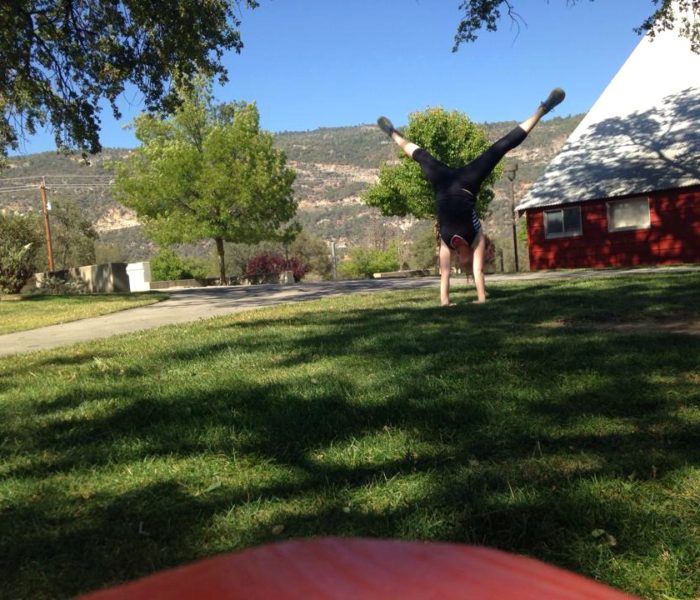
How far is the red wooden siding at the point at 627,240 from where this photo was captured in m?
21.9

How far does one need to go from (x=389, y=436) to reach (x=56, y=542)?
157 cm

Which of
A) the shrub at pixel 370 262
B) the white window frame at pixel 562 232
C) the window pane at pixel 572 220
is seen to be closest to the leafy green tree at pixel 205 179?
the white window frame at pixel 562 232

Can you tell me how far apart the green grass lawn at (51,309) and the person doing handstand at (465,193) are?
21.4 ft

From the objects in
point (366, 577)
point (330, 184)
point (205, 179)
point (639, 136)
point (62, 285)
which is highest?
point (330, 184)

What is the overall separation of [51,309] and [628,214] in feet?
63.5

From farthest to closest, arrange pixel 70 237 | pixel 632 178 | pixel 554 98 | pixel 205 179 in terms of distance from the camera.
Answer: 1. pixel 70 237
2. pixel 205 179
3. pixel 632 178
4. pixel 554 98

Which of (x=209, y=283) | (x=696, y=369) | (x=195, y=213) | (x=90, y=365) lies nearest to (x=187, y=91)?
(x=90, y=365)

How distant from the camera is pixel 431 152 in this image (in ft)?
133

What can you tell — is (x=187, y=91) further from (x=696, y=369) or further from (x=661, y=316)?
(x=696, y=369)

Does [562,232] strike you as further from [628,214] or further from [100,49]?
[100,49]

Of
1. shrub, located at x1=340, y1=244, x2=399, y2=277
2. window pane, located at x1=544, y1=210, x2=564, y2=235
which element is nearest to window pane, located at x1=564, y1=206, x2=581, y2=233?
window pane, located at x1=544, y1=210, x2=564, y2=235

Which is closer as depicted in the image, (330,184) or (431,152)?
(431,152)

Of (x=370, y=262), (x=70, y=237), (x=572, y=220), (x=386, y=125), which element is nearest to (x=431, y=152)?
(x=572, y=220)

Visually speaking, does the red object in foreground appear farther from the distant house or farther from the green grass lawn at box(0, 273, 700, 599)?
the distant house
